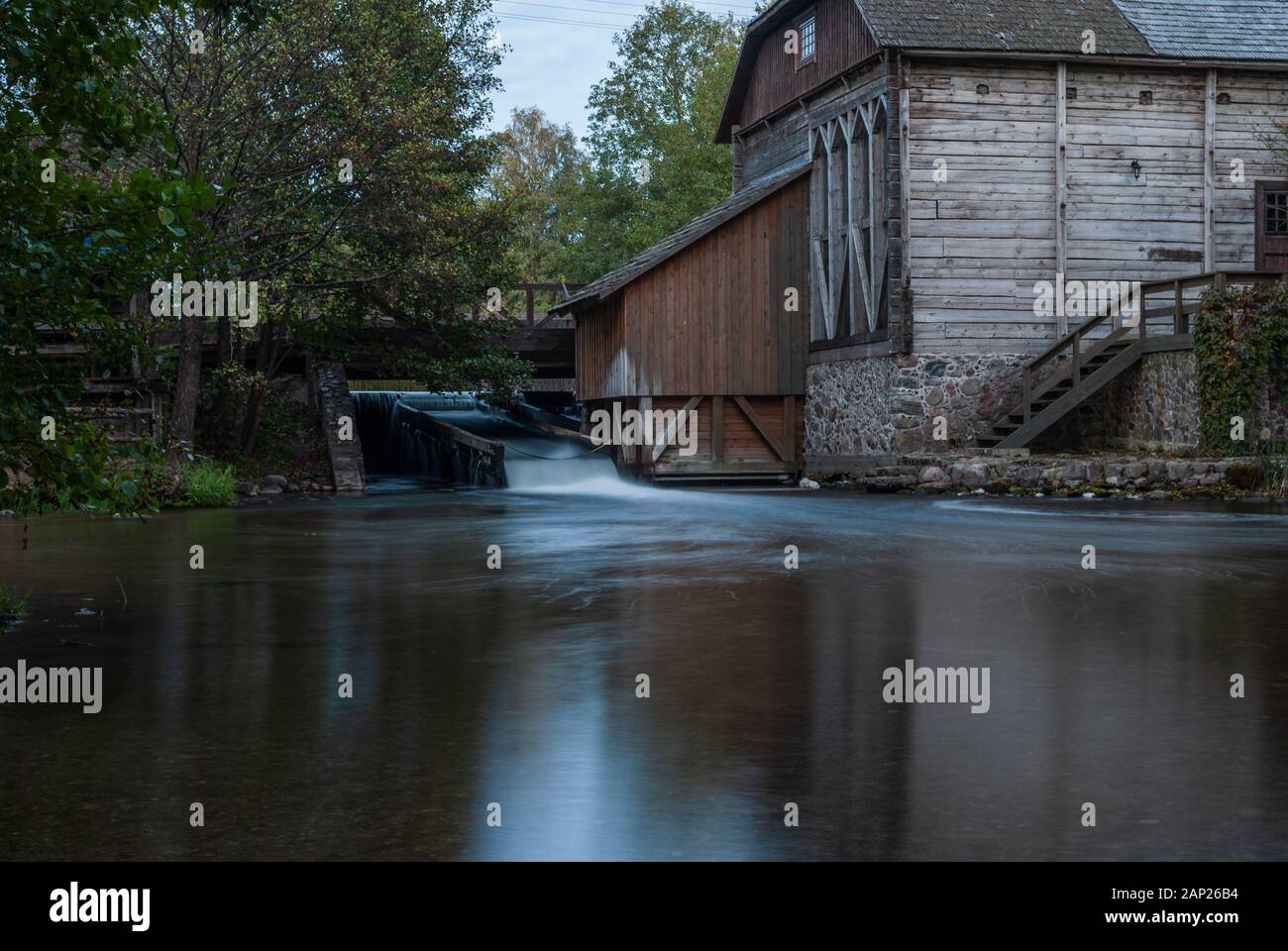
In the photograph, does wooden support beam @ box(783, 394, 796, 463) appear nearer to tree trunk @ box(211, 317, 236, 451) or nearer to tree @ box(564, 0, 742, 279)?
tree trunk @ box(211, 317, 236, 451)

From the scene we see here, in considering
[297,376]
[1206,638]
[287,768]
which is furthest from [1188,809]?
[297,376]

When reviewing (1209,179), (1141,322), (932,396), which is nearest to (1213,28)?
(1209,179)

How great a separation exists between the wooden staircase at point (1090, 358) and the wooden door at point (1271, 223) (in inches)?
95.3

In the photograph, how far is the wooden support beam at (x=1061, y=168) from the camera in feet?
97.3

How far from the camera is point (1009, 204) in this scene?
29.7 m

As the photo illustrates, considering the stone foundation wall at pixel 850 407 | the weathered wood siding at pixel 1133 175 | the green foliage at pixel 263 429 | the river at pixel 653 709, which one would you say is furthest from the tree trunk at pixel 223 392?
the weathered wood siding at pixel 1133 175

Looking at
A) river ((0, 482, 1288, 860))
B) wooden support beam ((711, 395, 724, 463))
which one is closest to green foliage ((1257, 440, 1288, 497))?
river ((0, 482, 1288, 860))

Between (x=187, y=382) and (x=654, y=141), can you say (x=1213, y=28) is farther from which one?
(x=654, y=141)

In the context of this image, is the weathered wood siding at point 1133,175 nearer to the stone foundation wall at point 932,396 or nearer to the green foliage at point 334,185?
the stone foundation wall at point 932,396

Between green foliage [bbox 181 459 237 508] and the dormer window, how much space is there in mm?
16234

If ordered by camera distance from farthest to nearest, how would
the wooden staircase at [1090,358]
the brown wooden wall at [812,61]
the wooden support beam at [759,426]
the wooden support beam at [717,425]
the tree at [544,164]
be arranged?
the tree at [544,164] < the wooden support beam at [759,426] < the wooden support beam at [717,425] < the brown wooden wall at [812,61] < the wooden staircase at [1090,358]

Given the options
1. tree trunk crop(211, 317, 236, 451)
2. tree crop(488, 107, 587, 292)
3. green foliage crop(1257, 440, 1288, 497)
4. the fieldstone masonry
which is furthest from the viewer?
tree crop(488, 107, 587, 292)

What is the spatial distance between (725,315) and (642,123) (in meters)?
30.3

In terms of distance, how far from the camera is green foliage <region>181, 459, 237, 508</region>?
2723 cm
